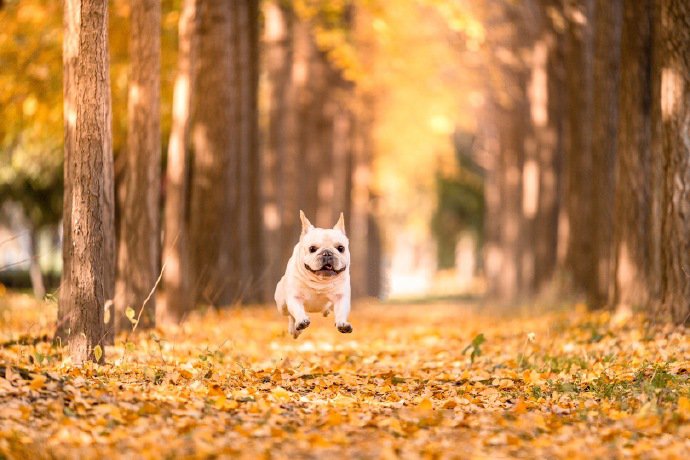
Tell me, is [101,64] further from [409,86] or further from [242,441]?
[409,86]

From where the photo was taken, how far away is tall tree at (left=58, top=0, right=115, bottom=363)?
9922 mm

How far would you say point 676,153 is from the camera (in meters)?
13.0

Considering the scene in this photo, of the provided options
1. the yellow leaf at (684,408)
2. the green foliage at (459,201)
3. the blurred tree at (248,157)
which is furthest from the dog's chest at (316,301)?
the green foliage at (459,201)

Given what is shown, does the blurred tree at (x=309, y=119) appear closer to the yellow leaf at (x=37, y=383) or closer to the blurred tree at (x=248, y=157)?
the blurred tree at (x=248, y=157)

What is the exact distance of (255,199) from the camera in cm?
2169

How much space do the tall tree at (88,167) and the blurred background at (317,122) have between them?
0.41 m

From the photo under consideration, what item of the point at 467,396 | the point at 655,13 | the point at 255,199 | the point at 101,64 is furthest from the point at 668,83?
the point at 255,199

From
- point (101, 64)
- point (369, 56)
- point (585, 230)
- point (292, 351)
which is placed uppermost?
point (369, 56)

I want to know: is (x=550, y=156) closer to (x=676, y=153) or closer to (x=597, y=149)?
(x=597, y=149)

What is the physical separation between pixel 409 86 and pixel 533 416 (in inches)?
1326

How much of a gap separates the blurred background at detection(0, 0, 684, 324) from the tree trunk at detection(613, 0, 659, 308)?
4cm

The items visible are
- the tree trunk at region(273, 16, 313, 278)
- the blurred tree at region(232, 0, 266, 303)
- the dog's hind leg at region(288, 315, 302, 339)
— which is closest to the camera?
the dog's hind leg at region(288, 315, 302, 339)

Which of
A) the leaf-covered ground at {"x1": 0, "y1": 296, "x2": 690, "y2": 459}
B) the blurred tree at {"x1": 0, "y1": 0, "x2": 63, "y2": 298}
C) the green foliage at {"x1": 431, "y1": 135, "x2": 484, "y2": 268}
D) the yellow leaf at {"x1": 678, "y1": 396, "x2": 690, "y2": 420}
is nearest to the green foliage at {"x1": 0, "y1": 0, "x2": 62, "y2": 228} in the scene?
the blurred tree at {"x1": 0, "y1": 0, "x2": 63, "y2": 298}

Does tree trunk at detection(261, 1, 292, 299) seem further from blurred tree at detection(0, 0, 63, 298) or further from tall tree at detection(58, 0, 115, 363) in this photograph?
tall tree at detection(58, 0, 115, 363)
